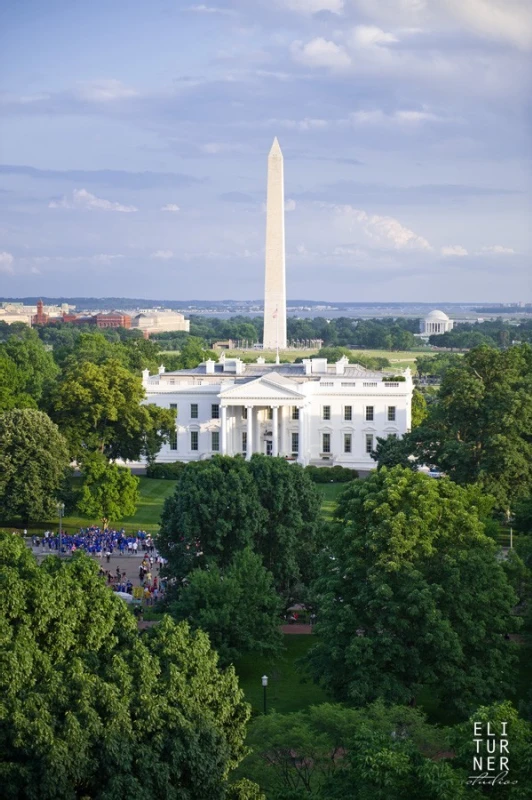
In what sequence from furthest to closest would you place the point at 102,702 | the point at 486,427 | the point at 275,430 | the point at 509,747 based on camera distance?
the point at 275,430 < the point at 486,427 < the point at 102,702 < the point at 509,747

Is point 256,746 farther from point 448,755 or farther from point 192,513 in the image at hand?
point 192,513

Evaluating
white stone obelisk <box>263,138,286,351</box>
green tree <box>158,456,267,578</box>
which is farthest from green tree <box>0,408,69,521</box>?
→ white stone obelisk <box>263,138,286,351</box>

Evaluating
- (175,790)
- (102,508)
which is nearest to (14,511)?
(102,508)

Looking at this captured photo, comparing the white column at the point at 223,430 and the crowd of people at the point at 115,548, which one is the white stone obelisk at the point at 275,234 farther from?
the crowd of people at the point at 115,548

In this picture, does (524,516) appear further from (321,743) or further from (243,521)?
(321,743)

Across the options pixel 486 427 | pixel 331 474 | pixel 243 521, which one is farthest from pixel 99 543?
pixel 331 474

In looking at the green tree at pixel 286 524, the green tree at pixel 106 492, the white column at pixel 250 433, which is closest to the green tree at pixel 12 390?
A: the green tree at pixel 106 492
